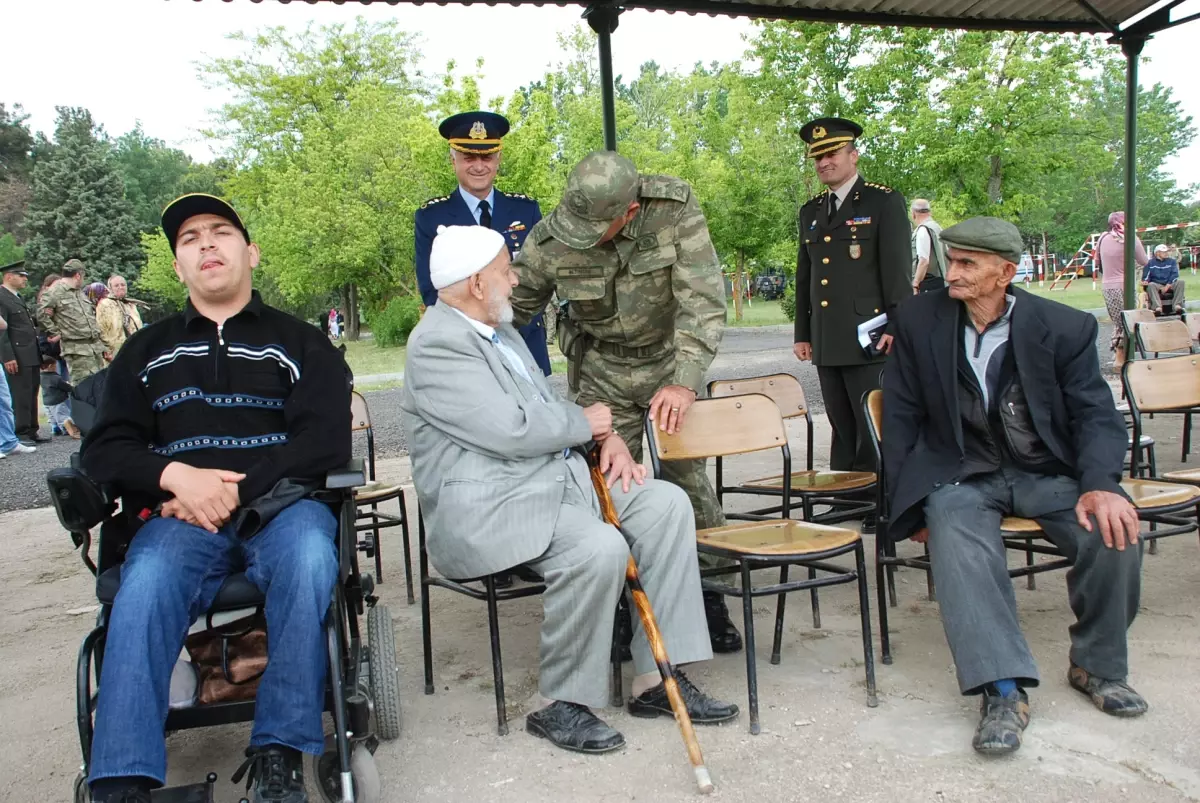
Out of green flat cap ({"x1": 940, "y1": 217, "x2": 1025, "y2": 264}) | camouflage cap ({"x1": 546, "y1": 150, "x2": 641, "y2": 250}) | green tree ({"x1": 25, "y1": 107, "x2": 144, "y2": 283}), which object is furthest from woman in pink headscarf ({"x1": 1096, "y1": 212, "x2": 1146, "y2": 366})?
green tree ({"x1": 25, "y1": 107, "x2": 144, "y2": 283})

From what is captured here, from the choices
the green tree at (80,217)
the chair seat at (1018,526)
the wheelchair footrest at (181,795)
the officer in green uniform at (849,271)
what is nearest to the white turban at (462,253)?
the wheelchair footrest at (181,795)

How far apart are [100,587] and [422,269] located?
230 cm

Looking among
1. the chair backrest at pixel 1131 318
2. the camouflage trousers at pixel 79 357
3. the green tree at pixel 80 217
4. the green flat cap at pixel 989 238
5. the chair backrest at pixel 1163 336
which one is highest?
the green tree at pixel 80 217

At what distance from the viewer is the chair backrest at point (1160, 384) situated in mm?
4379

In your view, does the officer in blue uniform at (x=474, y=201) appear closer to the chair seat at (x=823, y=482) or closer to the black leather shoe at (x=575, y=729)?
the chair seat at (x=823, y=482)

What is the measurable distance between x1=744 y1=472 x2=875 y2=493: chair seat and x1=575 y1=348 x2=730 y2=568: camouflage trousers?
0.41m

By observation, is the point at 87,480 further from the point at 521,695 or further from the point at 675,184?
the point at 675,184

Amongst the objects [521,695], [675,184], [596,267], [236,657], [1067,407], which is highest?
[675,184]

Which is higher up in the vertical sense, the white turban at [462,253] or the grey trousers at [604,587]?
the white turban at [462,253]

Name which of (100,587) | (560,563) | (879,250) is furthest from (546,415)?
(879,250)

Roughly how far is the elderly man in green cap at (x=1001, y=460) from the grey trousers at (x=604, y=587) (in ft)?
2.64

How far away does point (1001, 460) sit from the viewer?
3.50 meters

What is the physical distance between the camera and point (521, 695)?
355 centimetres

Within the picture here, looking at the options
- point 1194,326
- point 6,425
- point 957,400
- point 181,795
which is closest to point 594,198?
point 957,400
